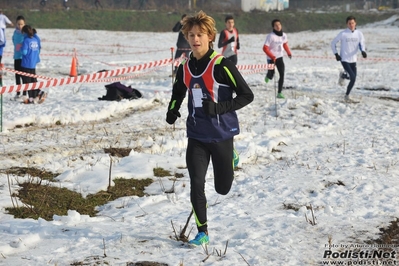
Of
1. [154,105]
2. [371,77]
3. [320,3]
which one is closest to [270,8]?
[320,3]

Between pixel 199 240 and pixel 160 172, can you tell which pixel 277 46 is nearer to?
pixel 160 172

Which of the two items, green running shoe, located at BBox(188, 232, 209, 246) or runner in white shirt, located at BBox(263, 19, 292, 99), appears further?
runner in white shirt, located at BBox(263, 19, 292, 99)

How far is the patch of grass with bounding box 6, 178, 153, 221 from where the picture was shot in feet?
19.6

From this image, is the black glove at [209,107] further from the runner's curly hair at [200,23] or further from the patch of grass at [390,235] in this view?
the patch of grass at [390,235]

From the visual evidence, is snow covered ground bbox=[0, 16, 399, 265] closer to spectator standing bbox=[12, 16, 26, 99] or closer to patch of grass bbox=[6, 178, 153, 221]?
patch of grass bbox=[6, 178, 153, 221]

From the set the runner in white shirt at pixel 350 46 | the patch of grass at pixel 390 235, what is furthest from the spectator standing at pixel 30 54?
the patch of grass at pixel 390 235

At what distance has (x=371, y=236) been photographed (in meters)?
5.18

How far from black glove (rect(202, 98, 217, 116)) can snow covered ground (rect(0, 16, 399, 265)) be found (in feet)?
3.41

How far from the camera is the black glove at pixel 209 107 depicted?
15.4ft

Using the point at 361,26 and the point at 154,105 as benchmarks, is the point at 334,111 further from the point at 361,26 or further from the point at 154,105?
the point at 361,26

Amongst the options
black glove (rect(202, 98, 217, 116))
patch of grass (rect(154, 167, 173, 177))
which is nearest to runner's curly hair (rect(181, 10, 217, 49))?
black glove (rect(202, 98, 217, 116))

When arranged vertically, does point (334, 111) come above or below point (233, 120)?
below

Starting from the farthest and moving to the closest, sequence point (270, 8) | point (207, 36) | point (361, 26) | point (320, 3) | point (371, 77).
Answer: point (320, 3) < point (270, 8) < point (361, 26) < point (371, 77) < point (207, 36)

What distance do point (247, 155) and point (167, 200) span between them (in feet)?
7.24
